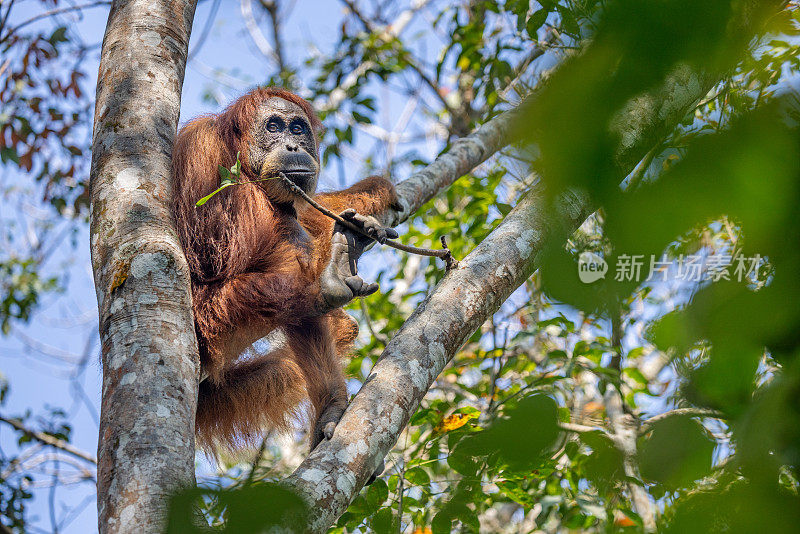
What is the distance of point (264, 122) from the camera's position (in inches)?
171

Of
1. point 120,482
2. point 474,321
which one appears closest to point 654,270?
point 120,482

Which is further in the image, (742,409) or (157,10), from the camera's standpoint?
(157,10)

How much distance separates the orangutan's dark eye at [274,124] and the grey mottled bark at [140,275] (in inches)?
57.6

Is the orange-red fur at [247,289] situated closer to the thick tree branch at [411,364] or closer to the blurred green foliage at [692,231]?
the thick tree branch at [411,364]

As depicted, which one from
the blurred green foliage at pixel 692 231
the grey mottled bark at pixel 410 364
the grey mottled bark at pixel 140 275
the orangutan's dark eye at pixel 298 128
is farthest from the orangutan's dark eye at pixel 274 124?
the blurred green foliage at pixel 692 231

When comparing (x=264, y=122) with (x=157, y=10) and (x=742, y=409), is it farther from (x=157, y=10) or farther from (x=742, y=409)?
(x=742, y=409)

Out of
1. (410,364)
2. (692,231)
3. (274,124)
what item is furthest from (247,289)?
(692,231)

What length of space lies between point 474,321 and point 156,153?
4.22 ft

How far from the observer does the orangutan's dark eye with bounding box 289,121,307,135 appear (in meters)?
4.45

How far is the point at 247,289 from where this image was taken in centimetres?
336

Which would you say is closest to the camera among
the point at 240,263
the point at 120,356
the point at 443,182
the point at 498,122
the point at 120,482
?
the point at 120,482

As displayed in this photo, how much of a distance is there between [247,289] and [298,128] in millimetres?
1500

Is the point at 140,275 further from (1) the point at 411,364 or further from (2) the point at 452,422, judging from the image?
(2) the point at 452,422

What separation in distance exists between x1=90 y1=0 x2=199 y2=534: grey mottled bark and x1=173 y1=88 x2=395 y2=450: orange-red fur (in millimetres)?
807
